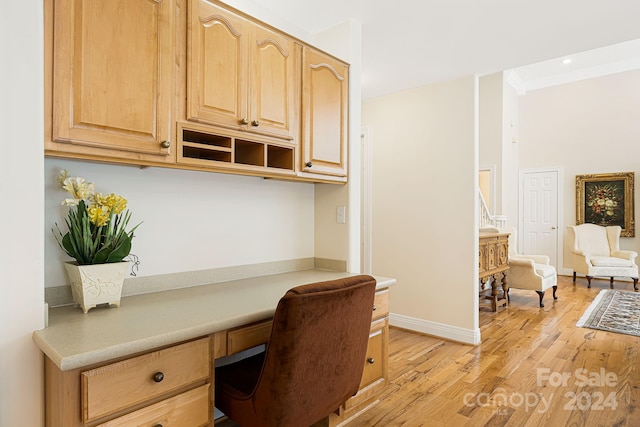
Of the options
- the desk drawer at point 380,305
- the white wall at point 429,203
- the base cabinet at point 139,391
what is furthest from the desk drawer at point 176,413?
the white wall at point 429,203

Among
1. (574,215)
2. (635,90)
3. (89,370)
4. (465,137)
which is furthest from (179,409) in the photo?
(635,90)

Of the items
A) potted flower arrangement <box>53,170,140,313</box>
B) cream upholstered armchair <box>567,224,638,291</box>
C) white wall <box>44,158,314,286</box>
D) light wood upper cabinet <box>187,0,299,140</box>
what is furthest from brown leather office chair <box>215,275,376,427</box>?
cream upholstered armchair <box>567,224,638,291</box>

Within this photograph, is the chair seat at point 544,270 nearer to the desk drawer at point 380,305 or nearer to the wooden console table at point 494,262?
the wooden console table at point 494,262

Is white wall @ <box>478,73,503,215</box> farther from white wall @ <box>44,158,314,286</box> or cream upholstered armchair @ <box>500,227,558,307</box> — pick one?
white wall @ <box>44,158,314,286</box>

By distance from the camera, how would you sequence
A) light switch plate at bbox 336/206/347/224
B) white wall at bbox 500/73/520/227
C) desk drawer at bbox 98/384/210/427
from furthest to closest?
white wall at bbox 500/73/520/227 < light switch plate at bbox 336/206/347/224 < desk drawer at bbox 98/384/210/427

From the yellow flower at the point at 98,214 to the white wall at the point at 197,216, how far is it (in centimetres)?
25

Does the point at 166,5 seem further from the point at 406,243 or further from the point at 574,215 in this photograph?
the point at 574,215

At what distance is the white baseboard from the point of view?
11.4 ft

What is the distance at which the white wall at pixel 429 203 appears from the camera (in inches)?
137

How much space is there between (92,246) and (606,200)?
812 centimetres

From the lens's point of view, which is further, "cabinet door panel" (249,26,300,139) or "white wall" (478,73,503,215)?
"white wall" (478,73,503,215)

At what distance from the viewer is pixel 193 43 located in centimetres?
169

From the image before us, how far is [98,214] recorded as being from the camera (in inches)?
57.8

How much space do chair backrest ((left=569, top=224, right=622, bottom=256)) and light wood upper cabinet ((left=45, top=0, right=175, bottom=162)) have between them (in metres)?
7.08
